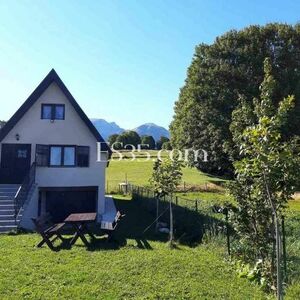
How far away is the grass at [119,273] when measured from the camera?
7.82 m

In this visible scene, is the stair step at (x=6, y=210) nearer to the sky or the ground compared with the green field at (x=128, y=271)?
nearer to the sky

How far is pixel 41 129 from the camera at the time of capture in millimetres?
20125

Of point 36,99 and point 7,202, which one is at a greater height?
point 36,99

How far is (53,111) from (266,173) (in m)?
15.7

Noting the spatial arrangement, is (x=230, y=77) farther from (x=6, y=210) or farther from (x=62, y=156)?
(x=6, y=210)

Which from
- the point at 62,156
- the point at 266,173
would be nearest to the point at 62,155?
the point at 62,156

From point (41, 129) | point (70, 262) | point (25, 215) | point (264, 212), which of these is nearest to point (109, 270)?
point (70, 262)

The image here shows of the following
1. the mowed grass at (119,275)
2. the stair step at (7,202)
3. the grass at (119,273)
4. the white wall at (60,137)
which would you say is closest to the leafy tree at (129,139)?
the white wall at (60,137)

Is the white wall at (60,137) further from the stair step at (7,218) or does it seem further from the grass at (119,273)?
the grass at (119,273)

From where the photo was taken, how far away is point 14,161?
20.1m

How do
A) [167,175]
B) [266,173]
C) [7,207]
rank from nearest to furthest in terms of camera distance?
1. [266,173]
2. [167,175]
3. [7,207]

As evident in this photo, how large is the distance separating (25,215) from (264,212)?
13261mm

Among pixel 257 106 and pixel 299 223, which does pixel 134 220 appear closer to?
pixel 299 223

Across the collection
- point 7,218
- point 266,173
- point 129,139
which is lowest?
point 7,218
